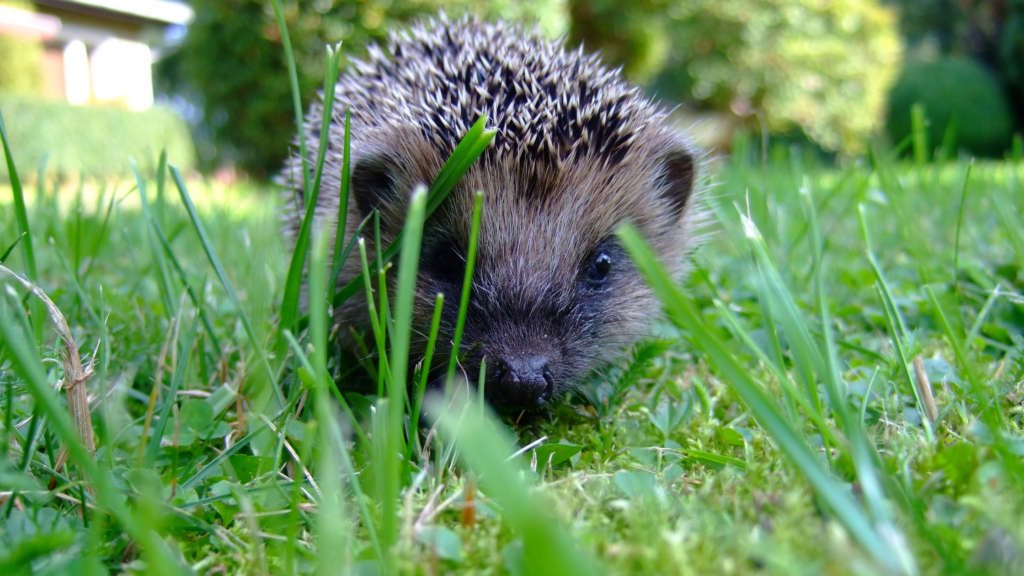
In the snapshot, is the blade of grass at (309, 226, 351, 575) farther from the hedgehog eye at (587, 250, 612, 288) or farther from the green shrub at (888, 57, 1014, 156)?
the green shrub at (888, 57, 1014, 156)

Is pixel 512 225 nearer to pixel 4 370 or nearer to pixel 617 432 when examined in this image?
pixel 617 432

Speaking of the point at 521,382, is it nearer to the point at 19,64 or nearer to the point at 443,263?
the point at 443,263

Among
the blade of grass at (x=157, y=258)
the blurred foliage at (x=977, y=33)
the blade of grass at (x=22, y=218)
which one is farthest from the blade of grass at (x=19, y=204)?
the blurred foliage at (x=977, y=33)

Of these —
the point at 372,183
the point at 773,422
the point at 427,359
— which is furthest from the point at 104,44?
the point at 773,422

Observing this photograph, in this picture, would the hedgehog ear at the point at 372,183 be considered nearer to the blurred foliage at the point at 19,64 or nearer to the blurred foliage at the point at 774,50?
the blurred foliage at the point at 774,50

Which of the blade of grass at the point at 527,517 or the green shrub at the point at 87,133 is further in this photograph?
the green shrub at the point at 87,133

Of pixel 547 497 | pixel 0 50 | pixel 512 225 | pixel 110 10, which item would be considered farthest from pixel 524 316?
pixel 110 10
